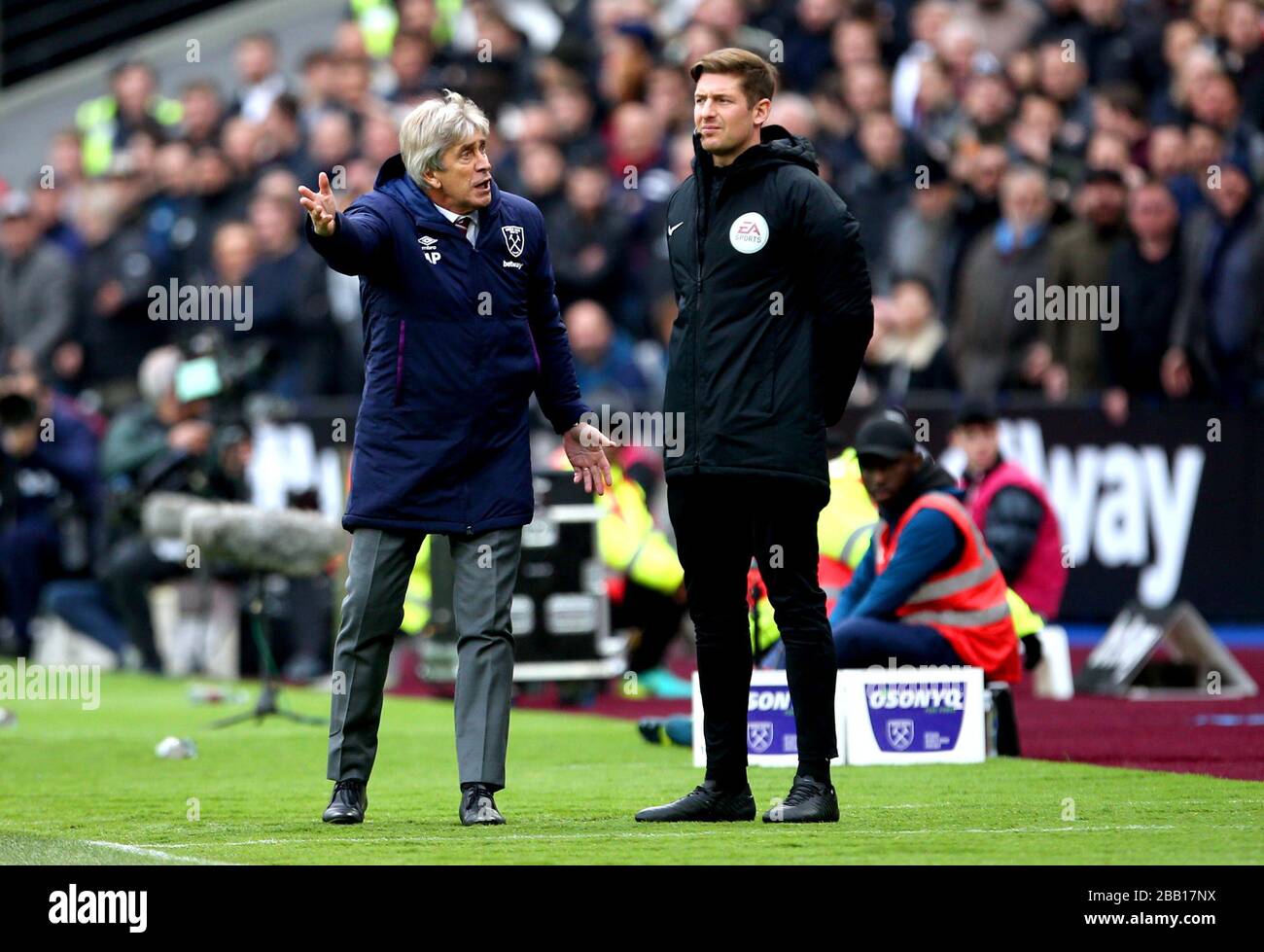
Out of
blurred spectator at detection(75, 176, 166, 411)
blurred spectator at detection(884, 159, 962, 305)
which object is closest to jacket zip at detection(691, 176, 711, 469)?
blurred spectator at detection(884, 159, 962, 305)

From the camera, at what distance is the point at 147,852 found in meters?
7.40

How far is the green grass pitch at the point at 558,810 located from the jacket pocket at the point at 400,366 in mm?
1366

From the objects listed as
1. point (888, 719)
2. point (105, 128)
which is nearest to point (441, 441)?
point (888, 719)

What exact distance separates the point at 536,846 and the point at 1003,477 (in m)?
6.87

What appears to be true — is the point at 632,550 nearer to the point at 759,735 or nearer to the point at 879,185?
the point at 879,185

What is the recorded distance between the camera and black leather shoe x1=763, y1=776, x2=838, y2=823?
310 inches

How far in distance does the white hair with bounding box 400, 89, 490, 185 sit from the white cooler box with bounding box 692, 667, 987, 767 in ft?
9.68

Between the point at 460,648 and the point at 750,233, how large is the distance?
1.61 metres

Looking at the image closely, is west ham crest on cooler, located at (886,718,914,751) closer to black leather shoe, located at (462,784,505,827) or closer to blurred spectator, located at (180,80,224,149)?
black leather shoe, located at (462,784,505,827)

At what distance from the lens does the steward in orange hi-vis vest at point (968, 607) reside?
10.7 m

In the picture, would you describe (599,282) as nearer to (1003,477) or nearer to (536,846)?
(1003,477)

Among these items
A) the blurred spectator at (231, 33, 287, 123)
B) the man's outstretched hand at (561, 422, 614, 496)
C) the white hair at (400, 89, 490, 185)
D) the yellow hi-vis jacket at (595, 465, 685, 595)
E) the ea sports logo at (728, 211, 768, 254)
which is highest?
the blurred spectator at (231, 33, 287, 123)
